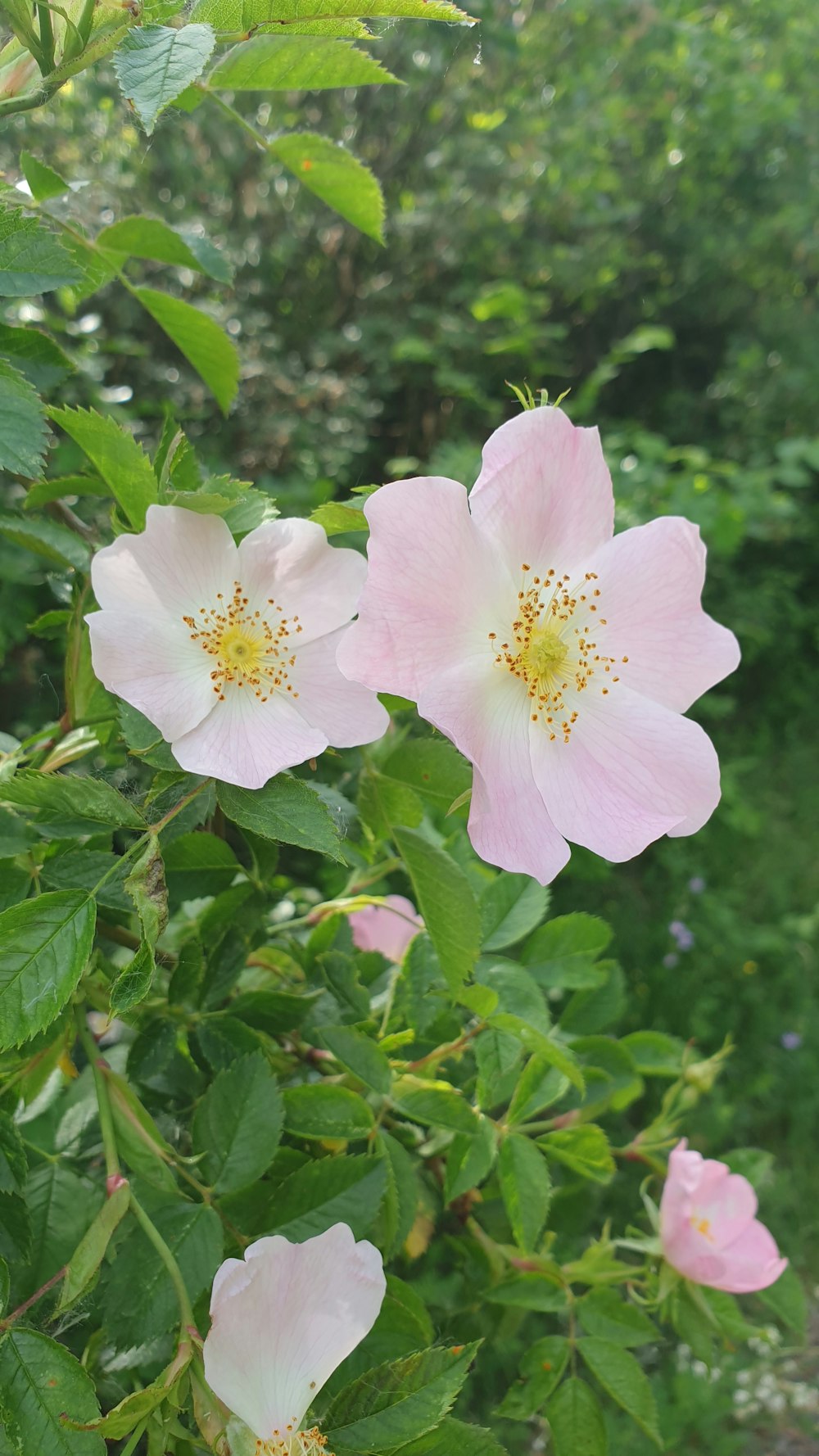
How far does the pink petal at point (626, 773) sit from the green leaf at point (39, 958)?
24 cm

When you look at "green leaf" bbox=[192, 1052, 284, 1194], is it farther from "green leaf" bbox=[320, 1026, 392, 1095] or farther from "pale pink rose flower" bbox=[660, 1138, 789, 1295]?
"pale pink rose flower" bbox=[660, 1138, 789, 1295]

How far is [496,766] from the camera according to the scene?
0.51 m

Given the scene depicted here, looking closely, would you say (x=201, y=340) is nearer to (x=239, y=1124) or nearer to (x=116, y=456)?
(x=116, y=456)

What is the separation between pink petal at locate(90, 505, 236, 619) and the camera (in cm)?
51

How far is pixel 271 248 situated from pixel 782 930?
86.3 inches

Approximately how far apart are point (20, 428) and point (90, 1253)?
398 millimetres

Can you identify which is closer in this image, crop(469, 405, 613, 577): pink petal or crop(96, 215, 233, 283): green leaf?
crop(469, 405, 613, 577): pink petal

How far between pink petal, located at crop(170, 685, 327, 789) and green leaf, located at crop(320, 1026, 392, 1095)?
24 centimetres

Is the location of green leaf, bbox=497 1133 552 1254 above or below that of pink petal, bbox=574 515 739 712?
below

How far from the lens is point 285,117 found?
2.48 meters

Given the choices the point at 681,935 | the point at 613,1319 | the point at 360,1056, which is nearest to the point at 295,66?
the point at 360,1056

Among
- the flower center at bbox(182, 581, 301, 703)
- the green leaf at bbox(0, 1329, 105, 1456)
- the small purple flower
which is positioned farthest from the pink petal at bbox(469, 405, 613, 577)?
the small purple flower

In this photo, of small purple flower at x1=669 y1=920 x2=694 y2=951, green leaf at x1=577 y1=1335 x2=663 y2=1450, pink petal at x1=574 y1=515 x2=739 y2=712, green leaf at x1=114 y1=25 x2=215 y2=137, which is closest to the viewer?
green leaf at x1=114 y1=25 x2=215 y2=137

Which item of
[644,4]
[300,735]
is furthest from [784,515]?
[300,735]
